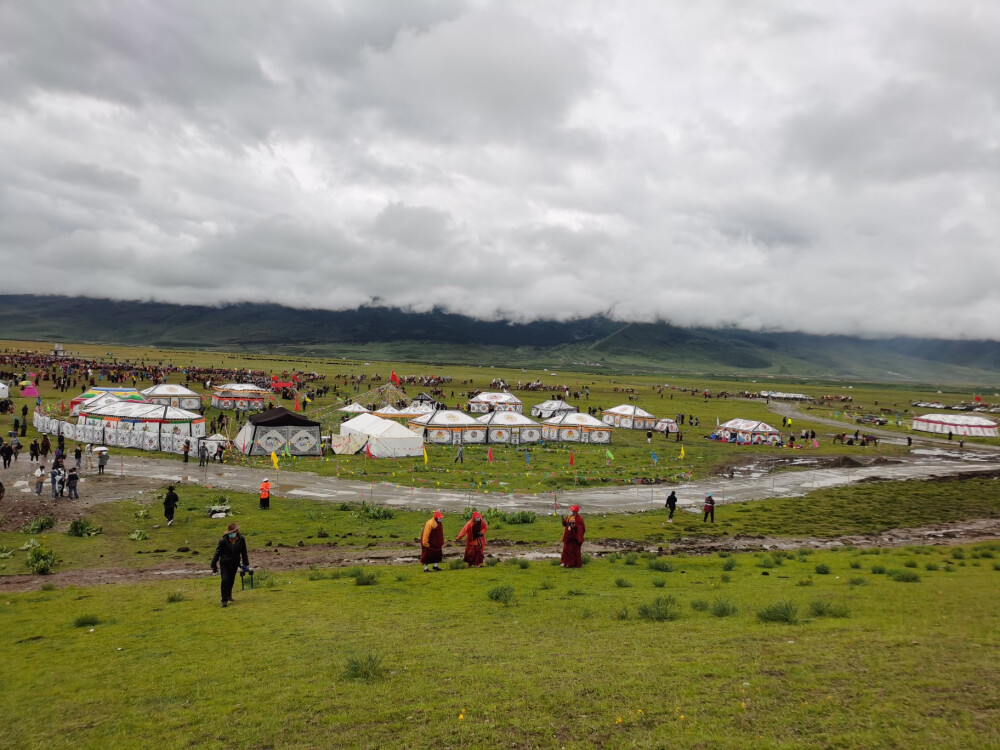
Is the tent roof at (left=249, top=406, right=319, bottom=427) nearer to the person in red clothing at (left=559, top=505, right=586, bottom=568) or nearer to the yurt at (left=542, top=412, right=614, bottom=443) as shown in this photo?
the yurt at (left=542, top=412, right=614, bottom=443)

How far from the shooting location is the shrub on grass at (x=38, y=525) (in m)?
23.5

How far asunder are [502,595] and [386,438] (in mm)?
35197

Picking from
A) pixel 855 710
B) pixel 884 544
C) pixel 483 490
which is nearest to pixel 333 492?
pixel 483 490

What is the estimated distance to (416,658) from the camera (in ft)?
32.7

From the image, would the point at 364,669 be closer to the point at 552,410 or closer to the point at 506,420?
Answer: the point at 506,420

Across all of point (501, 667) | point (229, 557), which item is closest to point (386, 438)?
point (229, 557)

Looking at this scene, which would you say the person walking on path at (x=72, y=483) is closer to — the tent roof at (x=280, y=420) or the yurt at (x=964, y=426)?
the tent roof at (x=280, y=420)

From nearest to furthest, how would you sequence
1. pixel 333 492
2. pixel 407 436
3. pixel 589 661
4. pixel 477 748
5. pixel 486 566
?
pixel 477 748, pixel 589 661, pixel 486 566, pixel 333 492, pixel 407 436

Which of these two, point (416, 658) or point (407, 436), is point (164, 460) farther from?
point (416, 658)

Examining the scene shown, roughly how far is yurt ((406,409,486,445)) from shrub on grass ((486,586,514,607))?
44103mm

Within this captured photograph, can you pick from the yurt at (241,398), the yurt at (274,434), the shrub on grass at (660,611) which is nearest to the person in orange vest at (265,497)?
the yurt at (274,434)

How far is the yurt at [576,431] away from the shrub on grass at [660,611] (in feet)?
163

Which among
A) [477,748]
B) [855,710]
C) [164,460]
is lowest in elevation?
[164,460]

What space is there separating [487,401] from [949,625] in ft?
255
